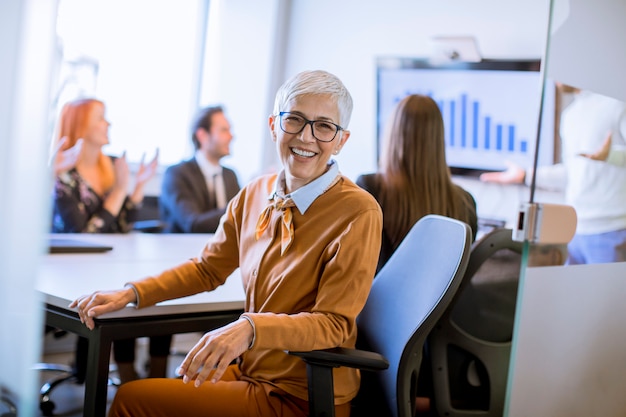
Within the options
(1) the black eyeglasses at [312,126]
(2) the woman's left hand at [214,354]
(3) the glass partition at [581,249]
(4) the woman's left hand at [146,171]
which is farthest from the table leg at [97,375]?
(4) the woman's left hand at [146,171]

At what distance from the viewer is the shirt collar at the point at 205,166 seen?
3.96 m

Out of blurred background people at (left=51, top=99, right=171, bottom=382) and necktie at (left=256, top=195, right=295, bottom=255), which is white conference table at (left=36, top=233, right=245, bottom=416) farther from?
blurred background people at (left=51, top=99, right=171, bottom=382)

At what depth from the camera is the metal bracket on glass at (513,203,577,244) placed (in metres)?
1.42

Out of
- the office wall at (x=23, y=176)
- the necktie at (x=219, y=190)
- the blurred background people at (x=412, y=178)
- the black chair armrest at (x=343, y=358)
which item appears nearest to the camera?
the office wall at (x=23, y=176)

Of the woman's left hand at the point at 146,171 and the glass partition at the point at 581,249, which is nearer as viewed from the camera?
the glass partition at the point at 581,249

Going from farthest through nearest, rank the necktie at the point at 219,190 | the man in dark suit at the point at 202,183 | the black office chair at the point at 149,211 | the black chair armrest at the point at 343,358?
the black office chair at the point at 149,211 → the necktie at the point at 219,190 → the man in dark suit at the point at 202,183 → the black chair armrest at the point at 343,358

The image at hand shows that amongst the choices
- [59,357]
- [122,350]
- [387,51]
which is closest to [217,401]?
[122,350]

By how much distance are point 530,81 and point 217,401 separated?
2.83m

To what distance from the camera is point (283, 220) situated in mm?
1609

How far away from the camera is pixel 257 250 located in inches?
65.8

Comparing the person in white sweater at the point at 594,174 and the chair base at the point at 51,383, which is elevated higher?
the person in white sweater at the point at 594,174

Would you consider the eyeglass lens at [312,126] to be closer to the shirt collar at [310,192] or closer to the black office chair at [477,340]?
the shirt collar at [310,192]

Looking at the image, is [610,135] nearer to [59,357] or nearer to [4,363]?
[4,363]

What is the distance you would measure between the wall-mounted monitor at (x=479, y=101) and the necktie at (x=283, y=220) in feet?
7.90
